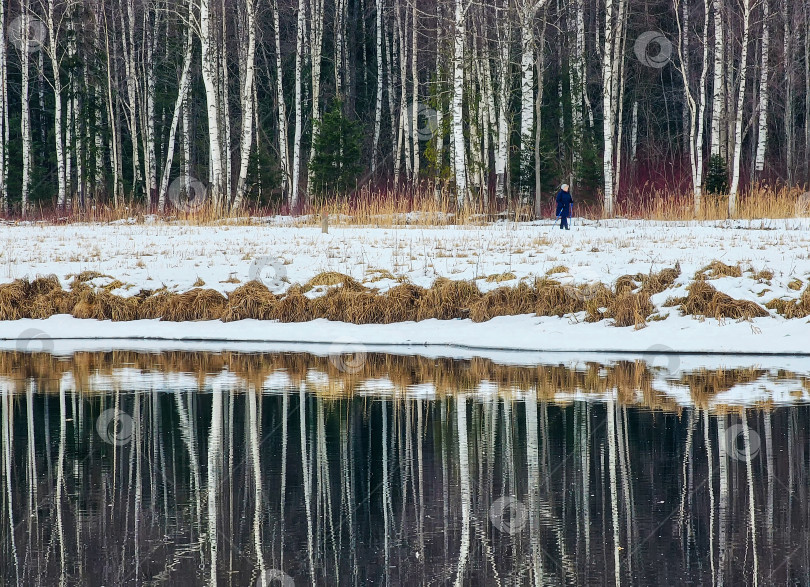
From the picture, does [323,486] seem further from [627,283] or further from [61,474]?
[627,283]

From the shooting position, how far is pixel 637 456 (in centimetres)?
841

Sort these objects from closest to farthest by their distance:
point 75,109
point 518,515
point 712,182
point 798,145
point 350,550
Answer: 1. point 350,550
2. point 518,515
3. point 712,182
4. point 75,109
5. point 798,145

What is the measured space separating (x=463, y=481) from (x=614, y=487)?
1055 mm

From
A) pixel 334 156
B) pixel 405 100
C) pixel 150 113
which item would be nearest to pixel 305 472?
pixel 334 156

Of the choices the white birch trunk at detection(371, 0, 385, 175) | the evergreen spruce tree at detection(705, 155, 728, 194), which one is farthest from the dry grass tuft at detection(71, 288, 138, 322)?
the white birch trunk at detection(371, 0, 385, 175)

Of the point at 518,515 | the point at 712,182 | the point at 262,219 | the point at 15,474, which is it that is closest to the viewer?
the point at 518,515

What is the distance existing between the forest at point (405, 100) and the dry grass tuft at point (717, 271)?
1206 centimetres

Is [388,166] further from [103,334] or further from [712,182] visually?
[103,334]

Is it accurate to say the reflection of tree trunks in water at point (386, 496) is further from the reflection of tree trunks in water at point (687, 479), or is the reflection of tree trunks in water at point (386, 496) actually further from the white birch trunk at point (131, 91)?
the white birch trunk at point (131, 91)

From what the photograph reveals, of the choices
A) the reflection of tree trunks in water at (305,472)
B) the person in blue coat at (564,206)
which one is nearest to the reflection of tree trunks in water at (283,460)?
the reflection of tree trunks in water at (305,472)

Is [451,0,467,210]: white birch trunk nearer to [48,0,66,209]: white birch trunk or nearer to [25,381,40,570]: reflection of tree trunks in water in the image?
[48,0,66,209]: white birch trunk

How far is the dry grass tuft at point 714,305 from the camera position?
53.4 ft

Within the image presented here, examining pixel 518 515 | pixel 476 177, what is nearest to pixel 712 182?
pixel 476 177

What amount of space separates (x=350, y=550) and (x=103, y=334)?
496 inches
